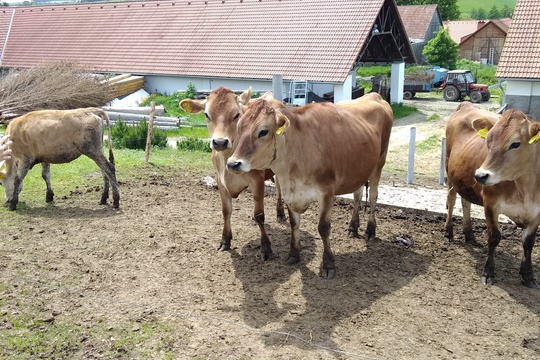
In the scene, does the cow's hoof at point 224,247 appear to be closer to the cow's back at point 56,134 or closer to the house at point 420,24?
the cow's back at point 56,134

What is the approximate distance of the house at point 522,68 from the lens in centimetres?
1767

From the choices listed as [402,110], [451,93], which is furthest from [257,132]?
[451,93]

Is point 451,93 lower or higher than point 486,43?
lower

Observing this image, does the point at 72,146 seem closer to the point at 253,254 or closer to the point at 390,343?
the point at 253,254

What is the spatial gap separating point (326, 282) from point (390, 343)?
1394 millimetres

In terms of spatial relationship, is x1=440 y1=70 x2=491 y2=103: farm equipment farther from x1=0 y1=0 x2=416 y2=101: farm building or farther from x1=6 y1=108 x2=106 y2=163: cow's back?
x1=6 y1=108 x2=106 y2=163: cow's back

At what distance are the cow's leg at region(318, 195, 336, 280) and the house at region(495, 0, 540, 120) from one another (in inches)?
548

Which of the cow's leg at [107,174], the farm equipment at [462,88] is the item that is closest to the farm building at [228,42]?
the farm equipment at [462,88]

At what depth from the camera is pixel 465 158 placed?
682 cm

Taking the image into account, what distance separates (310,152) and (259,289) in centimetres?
165

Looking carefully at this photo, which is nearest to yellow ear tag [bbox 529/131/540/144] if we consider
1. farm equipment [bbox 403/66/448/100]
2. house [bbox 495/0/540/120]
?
house [bbox 495/0/540/120]

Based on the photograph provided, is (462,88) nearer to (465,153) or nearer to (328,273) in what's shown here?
(465,153)

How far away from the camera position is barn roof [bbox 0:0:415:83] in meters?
22.1

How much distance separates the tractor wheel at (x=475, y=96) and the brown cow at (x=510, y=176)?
72.4ft
